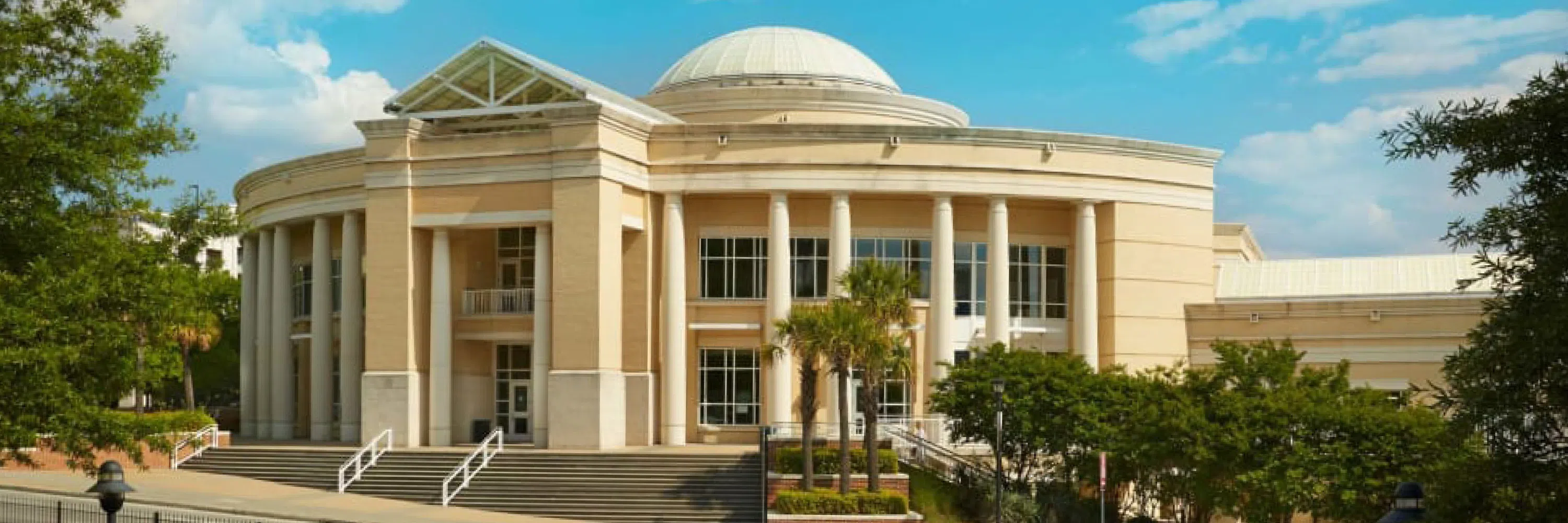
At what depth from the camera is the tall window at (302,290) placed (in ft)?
194

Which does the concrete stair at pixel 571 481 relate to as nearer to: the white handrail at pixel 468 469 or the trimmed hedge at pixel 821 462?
the white handrail at pixel 468 469

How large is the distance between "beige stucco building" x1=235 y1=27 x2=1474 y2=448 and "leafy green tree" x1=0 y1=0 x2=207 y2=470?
2079 centimetres

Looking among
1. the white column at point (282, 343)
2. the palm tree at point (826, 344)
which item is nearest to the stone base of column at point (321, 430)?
the white column at point (282, 343)

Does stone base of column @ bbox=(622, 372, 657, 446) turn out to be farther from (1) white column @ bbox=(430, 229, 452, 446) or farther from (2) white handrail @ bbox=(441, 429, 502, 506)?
(1) white column @ bbox=(430, 229, 452, 446)

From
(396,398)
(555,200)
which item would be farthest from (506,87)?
(396,398)

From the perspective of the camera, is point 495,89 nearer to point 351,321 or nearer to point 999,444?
point 351,321

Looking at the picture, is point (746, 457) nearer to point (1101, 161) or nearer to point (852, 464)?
point (852, 464)

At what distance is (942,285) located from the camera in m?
49.9

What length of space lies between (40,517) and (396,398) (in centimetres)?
1509

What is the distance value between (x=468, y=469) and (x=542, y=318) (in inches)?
227

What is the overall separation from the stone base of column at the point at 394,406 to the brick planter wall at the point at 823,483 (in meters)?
12.9

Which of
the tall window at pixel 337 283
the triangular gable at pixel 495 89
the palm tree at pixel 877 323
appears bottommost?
the palm tree at pixel 877 323

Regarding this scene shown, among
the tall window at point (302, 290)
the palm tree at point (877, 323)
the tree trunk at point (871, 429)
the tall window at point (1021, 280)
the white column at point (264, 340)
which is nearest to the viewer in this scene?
the palm tree at point (877, 323)

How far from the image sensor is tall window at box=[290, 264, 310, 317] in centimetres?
5903
